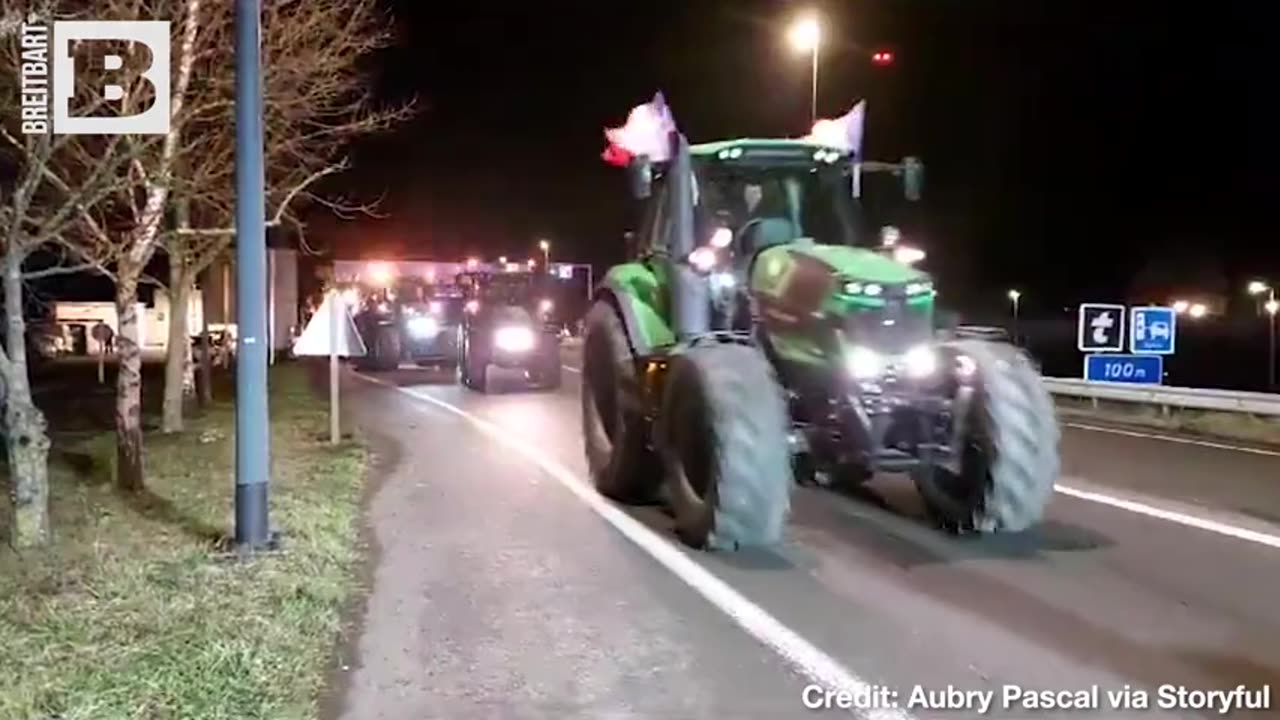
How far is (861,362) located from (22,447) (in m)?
6.17

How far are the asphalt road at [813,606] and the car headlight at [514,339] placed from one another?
14882 millimetres

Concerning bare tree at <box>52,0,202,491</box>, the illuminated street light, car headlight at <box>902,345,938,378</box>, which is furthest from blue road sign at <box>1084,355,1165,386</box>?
bare tree at <box>52,0,202,491</box>

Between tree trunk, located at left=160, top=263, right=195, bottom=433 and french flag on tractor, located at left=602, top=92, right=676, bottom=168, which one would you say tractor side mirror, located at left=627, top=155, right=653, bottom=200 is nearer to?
french flag on tractor, located at left=602, top=92, right=676, bottom=168

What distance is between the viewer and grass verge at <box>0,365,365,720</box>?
6727mm

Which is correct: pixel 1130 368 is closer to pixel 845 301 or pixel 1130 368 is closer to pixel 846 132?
pixel 846 132

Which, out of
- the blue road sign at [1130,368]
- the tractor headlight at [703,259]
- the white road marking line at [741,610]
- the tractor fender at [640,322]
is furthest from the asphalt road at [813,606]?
the blue road sign at [1130,368]

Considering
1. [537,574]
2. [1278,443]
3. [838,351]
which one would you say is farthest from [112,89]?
[1278,443]

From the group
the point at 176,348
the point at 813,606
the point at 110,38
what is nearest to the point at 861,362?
the point at 813,606

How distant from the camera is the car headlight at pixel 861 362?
10977mm

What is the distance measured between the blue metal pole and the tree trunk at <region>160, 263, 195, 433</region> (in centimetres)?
998

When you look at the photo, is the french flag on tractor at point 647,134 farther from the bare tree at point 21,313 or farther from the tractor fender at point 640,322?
the bare tree at point 21,313

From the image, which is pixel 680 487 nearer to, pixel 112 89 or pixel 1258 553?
pixel 1258 553

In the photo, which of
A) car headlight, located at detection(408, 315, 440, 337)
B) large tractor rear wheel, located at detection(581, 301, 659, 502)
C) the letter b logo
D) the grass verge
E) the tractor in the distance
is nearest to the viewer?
the grass verge

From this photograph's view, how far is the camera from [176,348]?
19984mm
